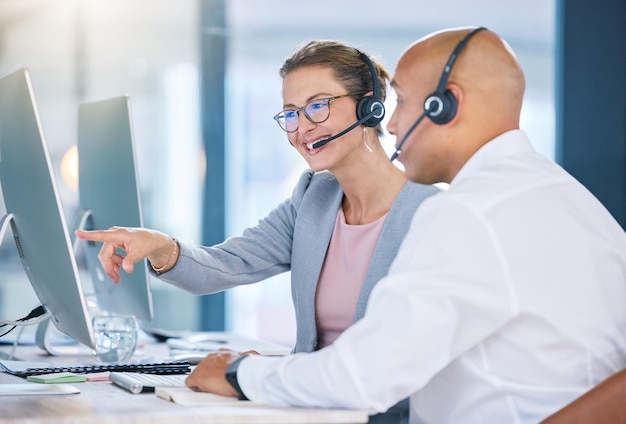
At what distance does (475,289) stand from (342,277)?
34.3 inches

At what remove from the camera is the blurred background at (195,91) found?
4660mm

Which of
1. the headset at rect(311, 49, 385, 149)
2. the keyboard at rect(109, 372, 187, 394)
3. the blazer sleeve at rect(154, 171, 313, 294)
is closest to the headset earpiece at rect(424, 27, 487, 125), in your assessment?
the keyboard at rect(109, 372, 187, 394)

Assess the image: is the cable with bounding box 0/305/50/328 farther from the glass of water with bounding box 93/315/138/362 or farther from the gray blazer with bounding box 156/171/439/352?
the gray blazer with bounding box 156/171/439/352

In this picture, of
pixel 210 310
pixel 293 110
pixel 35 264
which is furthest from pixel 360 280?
pixel 210 310

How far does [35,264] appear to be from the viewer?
1901 mm

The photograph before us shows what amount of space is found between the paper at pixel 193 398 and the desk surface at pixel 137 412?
0.01 meters

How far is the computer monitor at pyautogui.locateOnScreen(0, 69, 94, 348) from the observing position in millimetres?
1663

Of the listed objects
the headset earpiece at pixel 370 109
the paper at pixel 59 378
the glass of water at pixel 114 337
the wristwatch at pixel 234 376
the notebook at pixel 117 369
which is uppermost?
the headset earpiece at pixel 370 109

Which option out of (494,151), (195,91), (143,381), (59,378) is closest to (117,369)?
(59,378)

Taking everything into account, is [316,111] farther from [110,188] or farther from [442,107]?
[442,107]

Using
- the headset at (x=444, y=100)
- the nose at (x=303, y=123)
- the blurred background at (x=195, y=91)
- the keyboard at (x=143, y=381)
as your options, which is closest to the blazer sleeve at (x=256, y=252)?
the nose at (x=303, y=123)

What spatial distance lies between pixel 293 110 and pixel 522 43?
334 centimetres

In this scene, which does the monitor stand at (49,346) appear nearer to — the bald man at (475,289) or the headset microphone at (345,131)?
the headset microphone at (345,131)

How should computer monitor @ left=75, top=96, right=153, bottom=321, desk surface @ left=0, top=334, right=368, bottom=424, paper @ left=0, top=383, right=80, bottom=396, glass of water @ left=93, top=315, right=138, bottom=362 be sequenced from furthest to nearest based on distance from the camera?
computer monitor @ left=75, top=96, right=153, bottom=321 < glass of water @ left=93, top=315, right=138, bottom=362 < paper @ left=0, top=383, right=80, bottom=396 < desk surface @ left=0, top=334, right=368, bottom=424
